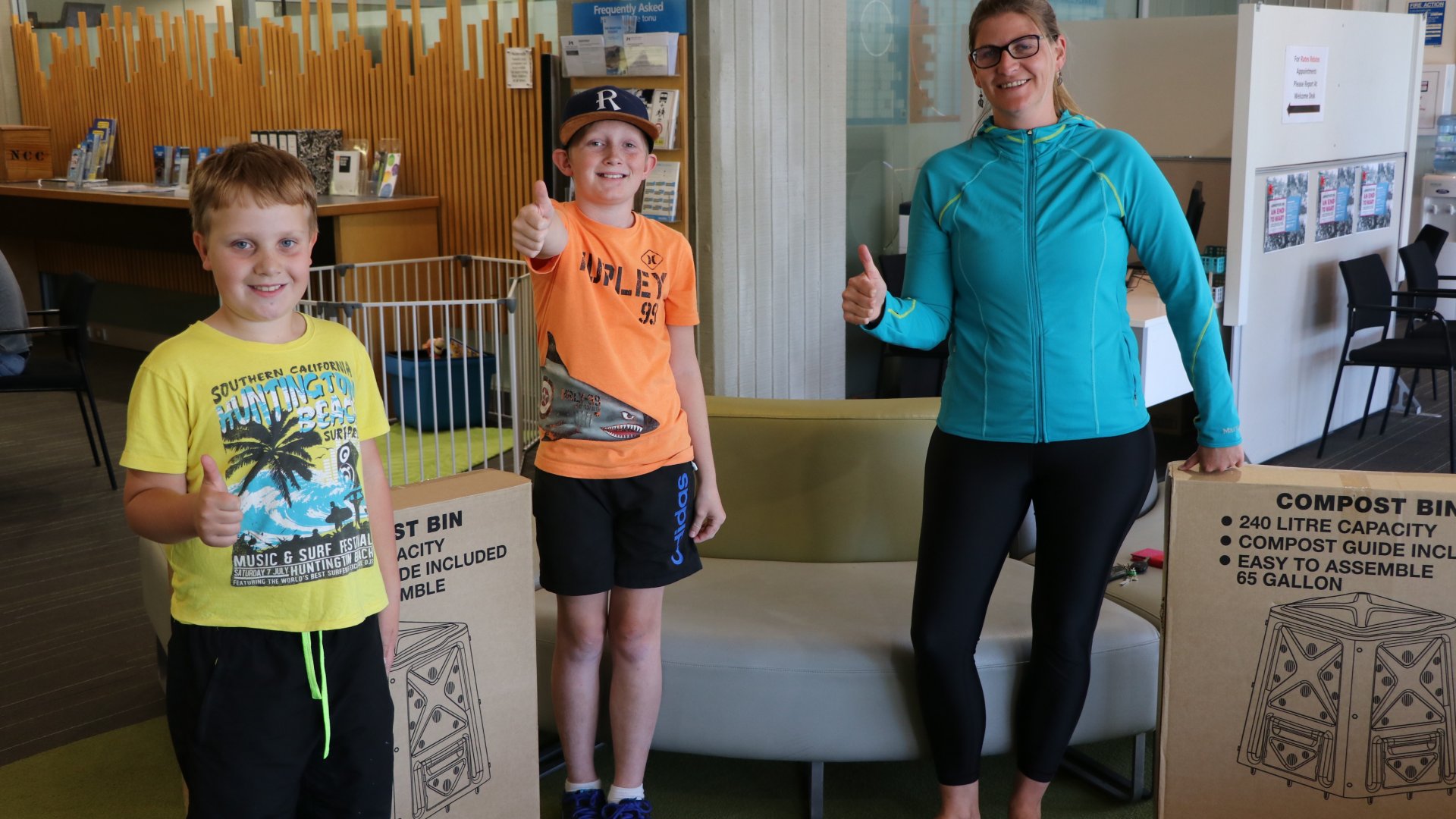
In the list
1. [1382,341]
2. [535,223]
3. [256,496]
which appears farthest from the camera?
[1382,341]

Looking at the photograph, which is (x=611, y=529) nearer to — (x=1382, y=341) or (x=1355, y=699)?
(x=1355, y=699)

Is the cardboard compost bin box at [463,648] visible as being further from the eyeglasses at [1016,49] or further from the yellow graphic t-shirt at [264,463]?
the eyeglasses at [1016,49]

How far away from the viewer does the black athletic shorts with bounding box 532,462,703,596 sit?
7.25 feet

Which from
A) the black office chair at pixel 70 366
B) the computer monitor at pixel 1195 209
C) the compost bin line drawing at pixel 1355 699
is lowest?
the compost bin line drawing at pixel 1355 699

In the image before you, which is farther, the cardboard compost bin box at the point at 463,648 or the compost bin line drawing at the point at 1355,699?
the compost bin line drawing at the point at 1355,699

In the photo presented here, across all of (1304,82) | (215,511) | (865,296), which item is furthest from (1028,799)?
(1304,82)

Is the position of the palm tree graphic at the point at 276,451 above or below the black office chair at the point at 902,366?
above

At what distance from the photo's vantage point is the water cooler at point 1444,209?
8.30 m

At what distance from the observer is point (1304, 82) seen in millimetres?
5059

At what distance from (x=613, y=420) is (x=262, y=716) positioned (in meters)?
0.77

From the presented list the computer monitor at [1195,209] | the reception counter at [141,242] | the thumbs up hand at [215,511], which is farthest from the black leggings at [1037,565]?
the reception counter at [141,242]

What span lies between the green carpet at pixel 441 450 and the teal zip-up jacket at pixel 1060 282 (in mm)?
3087

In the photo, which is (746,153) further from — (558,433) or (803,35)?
(558,433)

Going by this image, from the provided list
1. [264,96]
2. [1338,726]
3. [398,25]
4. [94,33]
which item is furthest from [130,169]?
[1338,726]
